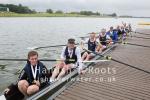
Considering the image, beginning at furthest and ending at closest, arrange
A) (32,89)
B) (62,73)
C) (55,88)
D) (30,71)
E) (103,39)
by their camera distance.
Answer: (103,39) < (62,73) < (55,88) < (30,71) < (32,89)

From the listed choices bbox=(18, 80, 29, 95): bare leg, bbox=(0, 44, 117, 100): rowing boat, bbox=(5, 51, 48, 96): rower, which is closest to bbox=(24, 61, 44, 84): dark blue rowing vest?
bbox=(5, 51, 48, 96): rower

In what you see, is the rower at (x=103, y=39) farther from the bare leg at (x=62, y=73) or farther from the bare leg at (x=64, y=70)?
the bare leg at (x=62, y=73)

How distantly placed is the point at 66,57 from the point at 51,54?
1169 cm

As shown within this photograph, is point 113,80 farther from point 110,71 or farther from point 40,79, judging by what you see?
point 40,79

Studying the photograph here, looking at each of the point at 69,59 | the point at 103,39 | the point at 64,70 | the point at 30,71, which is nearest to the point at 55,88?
the point at 30,71

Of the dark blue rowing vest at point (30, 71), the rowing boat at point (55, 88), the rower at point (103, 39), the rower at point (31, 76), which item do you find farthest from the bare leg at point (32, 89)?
the rower at point (103, 39)

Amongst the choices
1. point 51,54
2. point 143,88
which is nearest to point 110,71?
point 143,88

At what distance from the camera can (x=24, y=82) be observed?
24.2 ft

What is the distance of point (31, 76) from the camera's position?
24.8 ft

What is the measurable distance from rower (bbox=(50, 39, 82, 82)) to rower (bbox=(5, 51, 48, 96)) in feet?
4.67

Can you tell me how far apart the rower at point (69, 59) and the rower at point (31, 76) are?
1.42 metres

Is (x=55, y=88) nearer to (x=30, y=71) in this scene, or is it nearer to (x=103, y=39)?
(x=30, y=71)

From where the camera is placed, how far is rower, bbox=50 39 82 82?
9078mm

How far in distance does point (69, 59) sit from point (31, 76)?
232 cm
